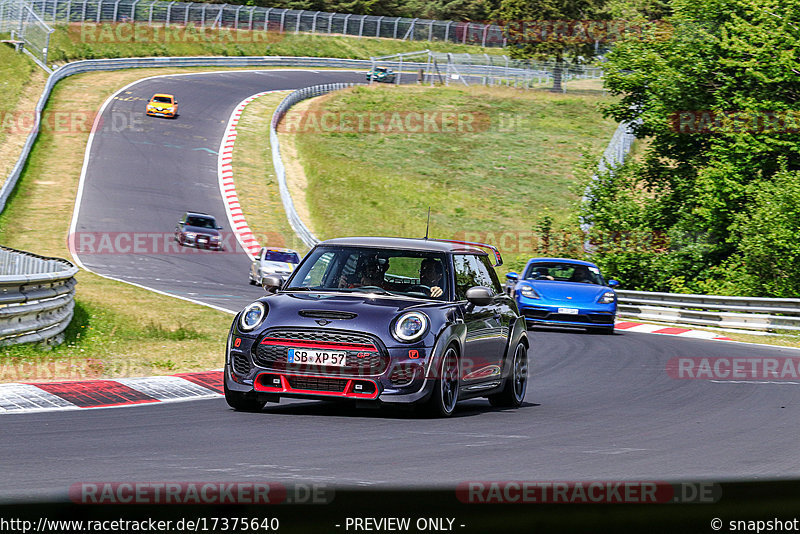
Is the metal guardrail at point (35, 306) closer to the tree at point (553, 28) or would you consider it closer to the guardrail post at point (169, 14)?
the tree at point (553, 28)

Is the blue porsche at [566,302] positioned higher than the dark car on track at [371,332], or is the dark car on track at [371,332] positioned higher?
the dark car on track at [371,332]

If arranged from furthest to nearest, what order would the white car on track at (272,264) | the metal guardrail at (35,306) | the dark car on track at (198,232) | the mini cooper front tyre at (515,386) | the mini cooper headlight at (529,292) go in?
1. the dark car on track at (198,232)
2. the white car on track at (272,264)
3. the mini cooper headlight at (529,292)
4. the metal guardrail at (35,306)
5. the mini cooper front tyre at (515,386)

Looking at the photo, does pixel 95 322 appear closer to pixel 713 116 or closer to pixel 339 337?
pixel 339 337

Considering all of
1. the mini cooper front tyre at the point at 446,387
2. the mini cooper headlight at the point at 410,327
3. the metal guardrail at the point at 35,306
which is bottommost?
the metal guardrail at the point at 35,306

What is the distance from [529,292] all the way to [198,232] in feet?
56.5

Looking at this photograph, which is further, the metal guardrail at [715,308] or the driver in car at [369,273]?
the metal guardrail at [715,308]

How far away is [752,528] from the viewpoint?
3.21m

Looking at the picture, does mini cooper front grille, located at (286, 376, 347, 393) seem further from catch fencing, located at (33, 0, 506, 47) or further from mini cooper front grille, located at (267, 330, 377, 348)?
catch fencing, located at (33, 0, 506, 47)

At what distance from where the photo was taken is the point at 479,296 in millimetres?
9609

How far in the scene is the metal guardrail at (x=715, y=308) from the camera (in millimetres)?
24500

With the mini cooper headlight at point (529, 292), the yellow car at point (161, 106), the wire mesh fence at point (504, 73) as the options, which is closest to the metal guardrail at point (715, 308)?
the mini cooper headlight at point (529, 292)

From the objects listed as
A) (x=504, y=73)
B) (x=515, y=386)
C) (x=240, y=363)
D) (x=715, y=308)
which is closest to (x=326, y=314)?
(x=240, y=363)

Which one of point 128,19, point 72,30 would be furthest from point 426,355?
point 128,19

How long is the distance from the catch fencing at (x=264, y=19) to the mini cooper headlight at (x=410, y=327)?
65.4 meters
